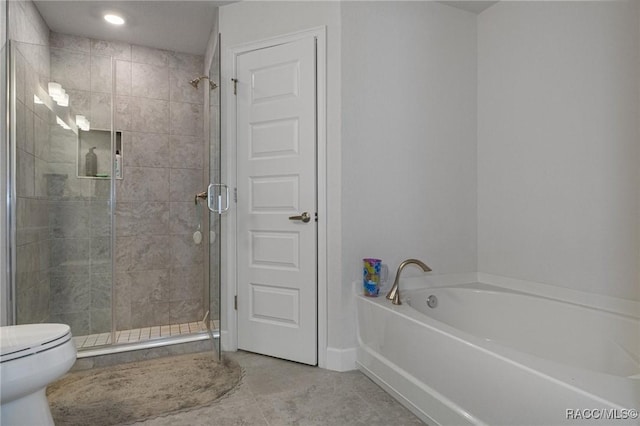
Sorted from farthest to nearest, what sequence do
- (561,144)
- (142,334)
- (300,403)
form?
(142,334) → (561,144) → (300,403)

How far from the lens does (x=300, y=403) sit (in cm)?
193

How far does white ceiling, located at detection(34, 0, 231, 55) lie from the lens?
8.84ft

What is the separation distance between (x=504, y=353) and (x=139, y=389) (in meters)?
1.88

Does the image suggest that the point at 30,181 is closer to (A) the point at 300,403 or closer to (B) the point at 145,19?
(B) the point at 145,19

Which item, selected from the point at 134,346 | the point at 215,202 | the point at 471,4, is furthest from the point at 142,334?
the point at 471,4

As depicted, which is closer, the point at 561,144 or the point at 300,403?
the point at 300,403

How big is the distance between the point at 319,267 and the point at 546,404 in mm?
1411

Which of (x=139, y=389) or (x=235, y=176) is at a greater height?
(x=235, y=176)

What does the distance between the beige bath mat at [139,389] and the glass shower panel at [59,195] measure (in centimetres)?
44

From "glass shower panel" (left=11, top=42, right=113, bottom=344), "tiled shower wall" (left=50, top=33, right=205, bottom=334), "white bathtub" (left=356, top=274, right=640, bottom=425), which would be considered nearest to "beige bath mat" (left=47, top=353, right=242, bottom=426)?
"glass shower panel" (left=11, top=42, right=113, bottom=344)

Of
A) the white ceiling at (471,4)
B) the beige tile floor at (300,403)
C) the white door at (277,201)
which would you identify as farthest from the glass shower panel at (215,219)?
the white ceiling at (471,4)

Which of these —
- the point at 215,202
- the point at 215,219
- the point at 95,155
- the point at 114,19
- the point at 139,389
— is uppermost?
the point at 114,19

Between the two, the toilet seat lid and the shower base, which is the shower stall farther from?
the toilet seat lid

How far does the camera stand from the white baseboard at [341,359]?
232cm
